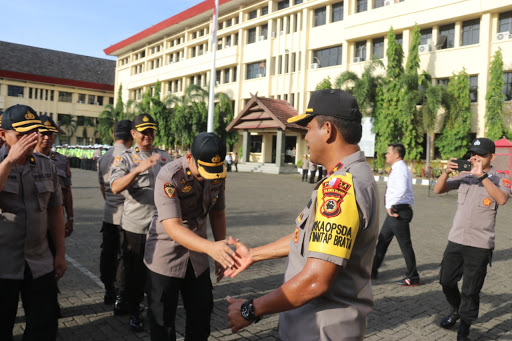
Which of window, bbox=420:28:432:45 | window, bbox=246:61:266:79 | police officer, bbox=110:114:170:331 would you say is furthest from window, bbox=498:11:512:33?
police officer, bbox=110:114:170:331

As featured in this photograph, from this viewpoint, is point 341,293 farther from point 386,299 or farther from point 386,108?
point 386,108

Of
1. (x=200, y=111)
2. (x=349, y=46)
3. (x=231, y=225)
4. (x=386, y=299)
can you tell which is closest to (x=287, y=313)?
(x=386, y=299)

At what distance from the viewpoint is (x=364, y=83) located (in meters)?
27.0

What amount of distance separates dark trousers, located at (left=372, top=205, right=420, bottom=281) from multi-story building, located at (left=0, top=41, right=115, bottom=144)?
6237cm

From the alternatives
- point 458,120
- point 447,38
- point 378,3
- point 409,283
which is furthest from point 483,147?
point 378,3

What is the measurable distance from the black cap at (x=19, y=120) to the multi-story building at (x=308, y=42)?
21510mm

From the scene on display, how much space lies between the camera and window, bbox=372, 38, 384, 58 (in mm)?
31281

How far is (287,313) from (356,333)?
0.33m

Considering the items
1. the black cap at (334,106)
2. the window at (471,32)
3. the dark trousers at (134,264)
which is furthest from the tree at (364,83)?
the black cap at (334,106)

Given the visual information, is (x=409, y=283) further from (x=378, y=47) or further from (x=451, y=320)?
(x=378, y=47)

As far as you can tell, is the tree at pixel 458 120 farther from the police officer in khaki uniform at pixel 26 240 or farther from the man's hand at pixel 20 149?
the man's hand at pixel 20 149

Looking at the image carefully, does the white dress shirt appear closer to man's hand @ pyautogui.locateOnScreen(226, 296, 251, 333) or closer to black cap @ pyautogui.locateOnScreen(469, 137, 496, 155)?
black cap @ pyautogui.locateOnScreen(469, 137, 496, 155)

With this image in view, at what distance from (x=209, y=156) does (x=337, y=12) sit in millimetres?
34816

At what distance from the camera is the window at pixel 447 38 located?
27922 mm
